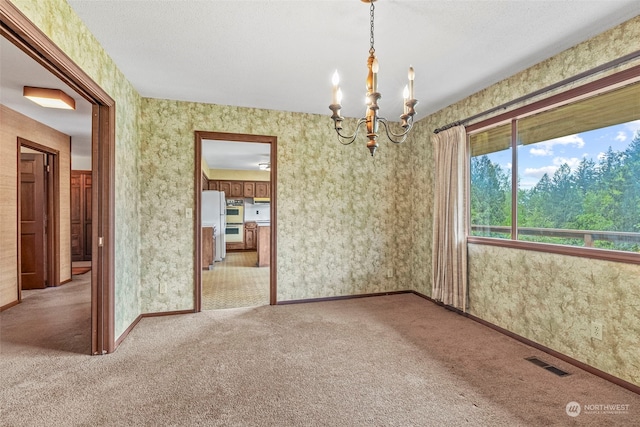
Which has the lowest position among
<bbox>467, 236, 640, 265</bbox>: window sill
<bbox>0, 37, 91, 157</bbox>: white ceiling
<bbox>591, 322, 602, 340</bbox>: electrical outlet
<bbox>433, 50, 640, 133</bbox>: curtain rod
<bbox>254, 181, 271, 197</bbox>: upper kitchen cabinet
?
<bbox>591, 322, 602, 340</bbox>: electrical outlet

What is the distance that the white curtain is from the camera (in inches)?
141

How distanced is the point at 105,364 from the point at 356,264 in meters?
2.97

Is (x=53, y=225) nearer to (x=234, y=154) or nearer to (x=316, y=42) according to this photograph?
(x=234, y=154)

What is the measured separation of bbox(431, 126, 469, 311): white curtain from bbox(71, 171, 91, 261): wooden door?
25.7 feet

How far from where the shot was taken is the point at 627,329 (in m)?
2.14

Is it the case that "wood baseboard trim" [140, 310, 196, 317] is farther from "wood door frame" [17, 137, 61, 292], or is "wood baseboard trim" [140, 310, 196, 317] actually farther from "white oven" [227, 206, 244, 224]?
"white oven" [227, 206, 244, 224]

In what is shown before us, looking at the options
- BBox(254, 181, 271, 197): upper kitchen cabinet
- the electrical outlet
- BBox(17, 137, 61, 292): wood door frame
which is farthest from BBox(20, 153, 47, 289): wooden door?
the electrical outlet

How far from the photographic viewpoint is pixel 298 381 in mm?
2211

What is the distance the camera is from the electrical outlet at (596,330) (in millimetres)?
2297

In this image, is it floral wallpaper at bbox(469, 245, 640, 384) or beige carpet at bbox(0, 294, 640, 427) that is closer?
beige carpet at bbox(0, 294, 640, 427)

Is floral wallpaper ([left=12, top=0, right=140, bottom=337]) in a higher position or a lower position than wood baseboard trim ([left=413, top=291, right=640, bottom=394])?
higher

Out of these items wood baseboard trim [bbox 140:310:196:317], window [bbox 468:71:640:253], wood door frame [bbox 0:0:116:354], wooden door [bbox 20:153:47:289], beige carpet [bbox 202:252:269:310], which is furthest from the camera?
wooden door [bbox 20:153:47:289]

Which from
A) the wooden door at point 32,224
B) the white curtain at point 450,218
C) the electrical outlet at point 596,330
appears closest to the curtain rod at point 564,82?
the white curtain at point 450,218

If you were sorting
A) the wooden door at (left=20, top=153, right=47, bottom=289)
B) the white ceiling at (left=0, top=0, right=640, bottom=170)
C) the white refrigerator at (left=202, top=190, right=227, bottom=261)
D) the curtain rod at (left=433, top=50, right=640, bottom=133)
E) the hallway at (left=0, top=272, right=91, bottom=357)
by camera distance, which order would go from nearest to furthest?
1. the white ceiling at (left=0, top=0, right=640, bottom=170)
2. the curtain rod at (left=433, top=50, right=640, bottom=133)
3. the hallway at (left=0, top=272, right=91, bottom=357)
4. the wooden door at (left=20, top=153, right=47, bottom=289)
5. the white refrigerator at (left=202, top=190, right=227, bottom=261)
